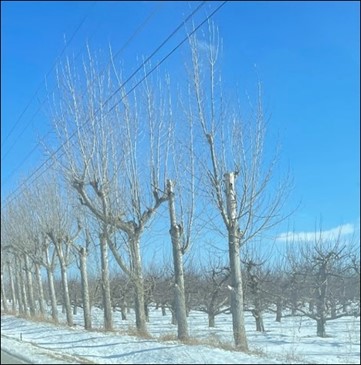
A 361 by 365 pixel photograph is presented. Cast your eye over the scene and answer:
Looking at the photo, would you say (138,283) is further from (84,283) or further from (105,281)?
(84,283)

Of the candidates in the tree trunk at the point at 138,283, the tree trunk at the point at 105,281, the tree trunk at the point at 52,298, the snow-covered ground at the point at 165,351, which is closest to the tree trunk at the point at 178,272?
the snow-covered ground at the point at 165,351

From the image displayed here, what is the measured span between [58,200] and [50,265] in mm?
5954

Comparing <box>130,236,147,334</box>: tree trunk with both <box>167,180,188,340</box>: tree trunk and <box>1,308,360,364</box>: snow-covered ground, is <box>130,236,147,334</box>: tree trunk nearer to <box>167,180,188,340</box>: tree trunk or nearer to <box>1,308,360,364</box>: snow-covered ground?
<box>1,308,360,364</box>: snow-covered ground

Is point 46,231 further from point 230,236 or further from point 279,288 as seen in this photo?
point 230,236

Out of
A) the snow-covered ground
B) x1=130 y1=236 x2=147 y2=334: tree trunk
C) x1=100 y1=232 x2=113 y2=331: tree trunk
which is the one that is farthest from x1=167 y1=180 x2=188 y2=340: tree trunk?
x1=100 y1=232 x2=113 y2=331: tree trunk

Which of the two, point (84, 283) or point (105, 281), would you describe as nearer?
point (105, 281)

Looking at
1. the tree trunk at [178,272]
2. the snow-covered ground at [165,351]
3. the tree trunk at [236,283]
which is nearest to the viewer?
the snow-covered ground at [165,351]

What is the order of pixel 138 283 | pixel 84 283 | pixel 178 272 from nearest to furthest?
pixel 178 272
pixel 138 283
pixel 84 283

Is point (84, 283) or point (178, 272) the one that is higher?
point (178, 272)

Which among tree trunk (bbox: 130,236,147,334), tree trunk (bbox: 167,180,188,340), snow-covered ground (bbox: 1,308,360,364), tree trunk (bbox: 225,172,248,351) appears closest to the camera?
snow-covered ground (bbox: 1,308,360,364)

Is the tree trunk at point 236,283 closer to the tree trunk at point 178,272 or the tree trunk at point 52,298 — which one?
the tree trunk at point 178,272

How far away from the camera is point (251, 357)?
12648 mm

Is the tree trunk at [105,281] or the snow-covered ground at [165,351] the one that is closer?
the snow-covered ground at [165,351]

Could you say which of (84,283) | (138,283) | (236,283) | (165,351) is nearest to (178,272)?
(236,283)
